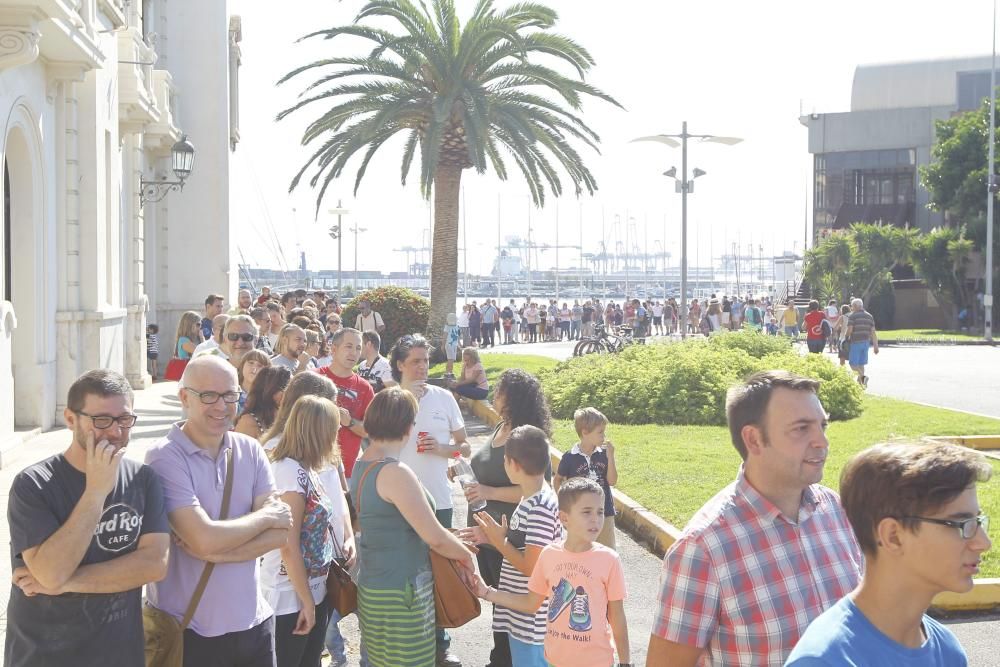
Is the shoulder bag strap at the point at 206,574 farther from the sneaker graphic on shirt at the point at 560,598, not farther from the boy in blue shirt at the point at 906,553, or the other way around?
the boy in blue shirt at the point at 906,553

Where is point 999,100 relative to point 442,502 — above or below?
above

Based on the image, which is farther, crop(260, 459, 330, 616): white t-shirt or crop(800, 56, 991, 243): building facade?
crop(800, 56, 991, 243): building facade

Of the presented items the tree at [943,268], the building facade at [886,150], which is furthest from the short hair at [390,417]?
the building facade at [886,150]

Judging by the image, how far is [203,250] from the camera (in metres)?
26.8

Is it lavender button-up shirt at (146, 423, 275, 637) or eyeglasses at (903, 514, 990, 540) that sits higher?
eyeglasses at (903, 514, 990, 540)

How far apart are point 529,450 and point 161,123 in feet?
60.8

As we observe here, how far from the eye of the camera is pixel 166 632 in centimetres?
413

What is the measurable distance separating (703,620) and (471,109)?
20823 mm

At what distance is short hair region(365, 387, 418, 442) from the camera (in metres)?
5.18

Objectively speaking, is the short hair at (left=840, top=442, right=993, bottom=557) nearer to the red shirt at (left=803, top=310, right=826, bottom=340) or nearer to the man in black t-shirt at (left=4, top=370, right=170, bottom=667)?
the man in black t-shirt at (left=4, top=370, right=170, bottom=667)

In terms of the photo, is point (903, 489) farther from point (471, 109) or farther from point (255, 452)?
point (471, 109)

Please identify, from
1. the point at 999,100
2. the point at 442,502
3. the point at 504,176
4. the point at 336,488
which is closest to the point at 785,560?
the point at 336,488

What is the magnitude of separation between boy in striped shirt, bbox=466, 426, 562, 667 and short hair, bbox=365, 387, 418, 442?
0.56 meters

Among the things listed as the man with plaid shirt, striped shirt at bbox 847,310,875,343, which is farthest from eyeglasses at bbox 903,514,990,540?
striped shirt at bbox 847,310,875,343
